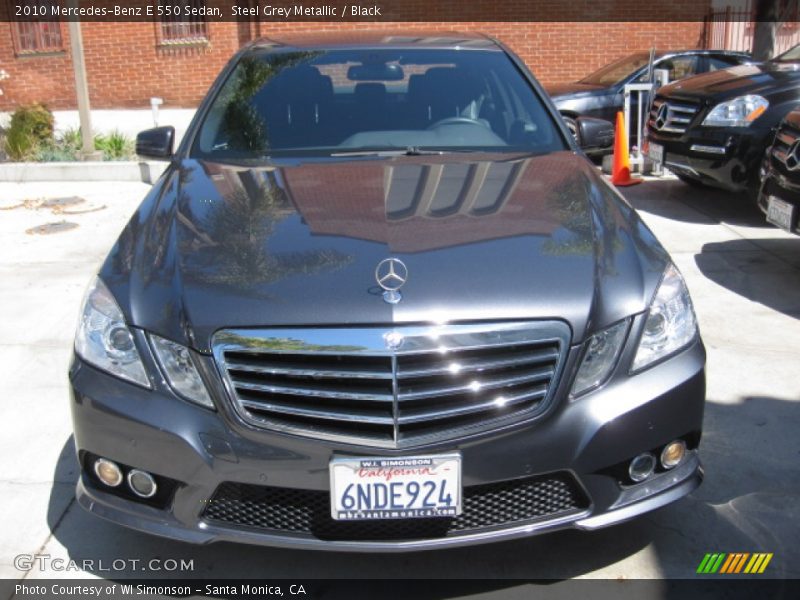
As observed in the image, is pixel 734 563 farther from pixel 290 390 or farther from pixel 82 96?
pixel 82 96

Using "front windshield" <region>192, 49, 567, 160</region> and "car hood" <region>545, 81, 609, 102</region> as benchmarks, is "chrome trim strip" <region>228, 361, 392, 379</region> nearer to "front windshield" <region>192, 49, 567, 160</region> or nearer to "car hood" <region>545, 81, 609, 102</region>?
"front windshield" <region>192, 49, 567, 160</region>

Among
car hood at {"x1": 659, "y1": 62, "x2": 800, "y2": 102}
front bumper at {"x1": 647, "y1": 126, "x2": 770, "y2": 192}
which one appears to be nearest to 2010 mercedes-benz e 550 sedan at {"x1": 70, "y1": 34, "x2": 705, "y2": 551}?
front bumper at {"x1": 647, "y1": 126, "x2": 770, "y2": 192}

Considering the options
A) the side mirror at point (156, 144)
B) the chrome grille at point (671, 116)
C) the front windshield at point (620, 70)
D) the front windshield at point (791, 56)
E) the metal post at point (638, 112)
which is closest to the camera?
the side mirror at point (156, 144)

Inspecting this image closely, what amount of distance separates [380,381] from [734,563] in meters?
1.43

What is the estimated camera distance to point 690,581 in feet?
9.63

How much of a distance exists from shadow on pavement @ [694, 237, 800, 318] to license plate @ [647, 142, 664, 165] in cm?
171

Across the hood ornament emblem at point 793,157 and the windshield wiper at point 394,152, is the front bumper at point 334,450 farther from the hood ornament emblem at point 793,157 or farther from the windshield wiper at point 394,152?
the hood ornament emblem at point 793,157

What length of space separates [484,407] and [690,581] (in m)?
1.00

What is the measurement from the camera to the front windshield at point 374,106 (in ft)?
13.1

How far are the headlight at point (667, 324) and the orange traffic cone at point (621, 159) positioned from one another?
21.7 ft

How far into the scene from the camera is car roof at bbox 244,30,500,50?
14.8 ft

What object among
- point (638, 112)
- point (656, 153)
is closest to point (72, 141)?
point (638, 112)

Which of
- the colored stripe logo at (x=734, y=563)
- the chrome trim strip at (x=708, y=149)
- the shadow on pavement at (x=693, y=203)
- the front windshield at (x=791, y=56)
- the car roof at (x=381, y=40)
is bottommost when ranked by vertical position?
the colored stripe logo at (x=734, y=563)

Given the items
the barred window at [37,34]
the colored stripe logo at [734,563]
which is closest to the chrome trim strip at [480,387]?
the colored stripe logo at [734,563]
